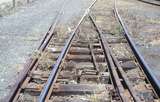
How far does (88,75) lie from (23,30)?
6.58 m

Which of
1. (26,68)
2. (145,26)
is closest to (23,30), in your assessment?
(145,26)

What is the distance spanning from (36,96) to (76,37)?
503cm

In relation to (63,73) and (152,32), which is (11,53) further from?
(152,32)

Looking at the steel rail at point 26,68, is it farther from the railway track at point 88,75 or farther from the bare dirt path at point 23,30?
the bare dirt path at point 23,30

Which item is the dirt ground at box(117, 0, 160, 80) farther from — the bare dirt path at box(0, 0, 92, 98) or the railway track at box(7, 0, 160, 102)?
the bare dirt path at box(0, 0, 92, 98)

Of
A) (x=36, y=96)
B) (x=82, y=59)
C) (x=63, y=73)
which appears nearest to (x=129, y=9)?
(x=82, y=59)

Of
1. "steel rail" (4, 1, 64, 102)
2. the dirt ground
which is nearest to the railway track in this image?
"steel rail" (4, 1, 64, 102)

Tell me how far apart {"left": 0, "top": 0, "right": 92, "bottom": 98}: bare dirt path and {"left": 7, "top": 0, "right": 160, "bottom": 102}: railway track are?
21.2 inches

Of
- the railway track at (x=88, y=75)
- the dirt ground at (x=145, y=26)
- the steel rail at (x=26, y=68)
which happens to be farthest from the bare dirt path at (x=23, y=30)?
the dirt ground at (x=145, y=26)

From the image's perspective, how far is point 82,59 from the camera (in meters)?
10.2

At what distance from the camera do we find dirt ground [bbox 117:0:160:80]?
11.3 metres

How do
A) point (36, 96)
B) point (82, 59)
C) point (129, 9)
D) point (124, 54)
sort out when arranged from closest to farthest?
point (36, 96) < point (82, 59) < point (124, 54) < point (129, 9)

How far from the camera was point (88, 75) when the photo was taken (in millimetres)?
8883

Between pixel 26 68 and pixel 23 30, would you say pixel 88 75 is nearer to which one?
pixel 26 68
